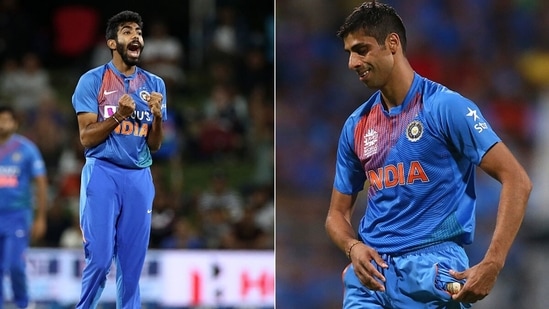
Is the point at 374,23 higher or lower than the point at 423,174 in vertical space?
higher

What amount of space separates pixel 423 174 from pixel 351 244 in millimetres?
459

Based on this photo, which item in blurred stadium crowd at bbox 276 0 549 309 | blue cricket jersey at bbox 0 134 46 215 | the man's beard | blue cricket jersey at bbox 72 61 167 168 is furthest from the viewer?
blurred stadium crowd at bbox 276 0 549 309

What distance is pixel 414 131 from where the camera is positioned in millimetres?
4422

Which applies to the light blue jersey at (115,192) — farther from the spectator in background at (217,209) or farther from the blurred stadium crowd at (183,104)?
the spectator in background at (217,209)

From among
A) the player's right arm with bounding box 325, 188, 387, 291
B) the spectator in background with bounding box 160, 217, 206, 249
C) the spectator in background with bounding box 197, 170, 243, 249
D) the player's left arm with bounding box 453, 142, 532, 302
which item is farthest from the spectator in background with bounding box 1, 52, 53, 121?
the player's left arm with bounding box 453, 142, 532, 302

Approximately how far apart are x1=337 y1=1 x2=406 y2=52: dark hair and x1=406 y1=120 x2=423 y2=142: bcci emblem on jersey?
15.2 inches

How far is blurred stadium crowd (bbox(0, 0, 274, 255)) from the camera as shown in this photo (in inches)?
515

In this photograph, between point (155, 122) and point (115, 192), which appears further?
point (115, 192)

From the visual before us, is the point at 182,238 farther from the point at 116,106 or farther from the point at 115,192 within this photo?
the point at 116,106

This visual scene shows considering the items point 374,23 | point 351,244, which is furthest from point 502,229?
point 374,23

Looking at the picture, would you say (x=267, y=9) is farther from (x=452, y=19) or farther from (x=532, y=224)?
(x=532, y=224)

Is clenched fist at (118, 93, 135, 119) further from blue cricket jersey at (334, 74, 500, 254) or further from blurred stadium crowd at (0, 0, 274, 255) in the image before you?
blurred stadium crowd at (0, 0, 274, 255)

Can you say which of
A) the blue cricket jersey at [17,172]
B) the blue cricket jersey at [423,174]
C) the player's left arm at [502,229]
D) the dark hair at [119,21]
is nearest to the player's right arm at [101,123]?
the dark hair at [119,21]

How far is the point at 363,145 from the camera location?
4.61 meters
